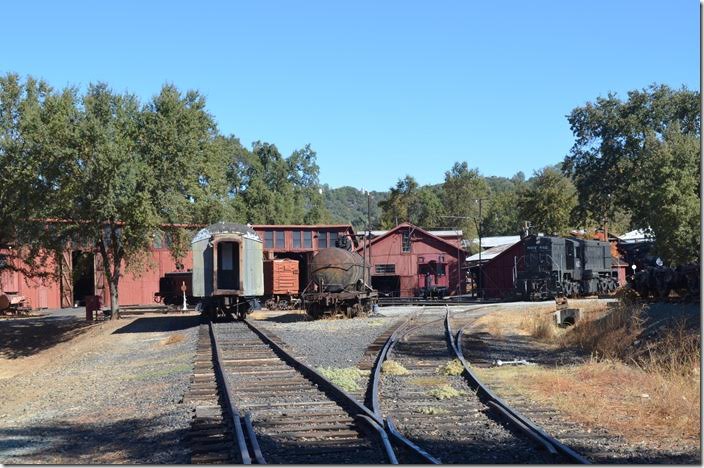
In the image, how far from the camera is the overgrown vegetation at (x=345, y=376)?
1120cm

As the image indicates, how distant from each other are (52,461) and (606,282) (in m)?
42.9

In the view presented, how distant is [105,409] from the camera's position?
36.7 ft

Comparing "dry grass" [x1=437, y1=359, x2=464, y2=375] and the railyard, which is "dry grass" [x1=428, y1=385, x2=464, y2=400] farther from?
"dry grass" [x1=437, y1=359, x2=464, y2=375]

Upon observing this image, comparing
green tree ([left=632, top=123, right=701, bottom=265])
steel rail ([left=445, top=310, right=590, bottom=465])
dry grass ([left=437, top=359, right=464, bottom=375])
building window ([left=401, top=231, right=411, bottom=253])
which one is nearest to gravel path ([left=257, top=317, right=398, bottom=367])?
dry grass ([left=437, top=359, right=464, bottom=375])

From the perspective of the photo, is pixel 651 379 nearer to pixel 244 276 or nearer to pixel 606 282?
pixel 244 276

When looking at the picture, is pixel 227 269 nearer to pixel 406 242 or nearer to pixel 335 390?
pixel 335 390

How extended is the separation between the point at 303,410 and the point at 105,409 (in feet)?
11.5

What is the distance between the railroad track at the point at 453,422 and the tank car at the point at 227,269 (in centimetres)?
1453

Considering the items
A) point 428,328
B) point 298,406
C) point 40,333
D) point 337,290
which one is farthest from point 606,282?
point 298,406

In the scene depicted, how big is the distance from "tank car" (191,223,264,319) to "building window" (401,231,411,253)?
3243cm

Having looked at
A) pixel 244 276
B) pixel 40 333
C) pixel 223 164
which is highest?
pixel 223 164

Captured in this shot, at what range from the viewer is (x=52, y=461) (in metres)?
7.76

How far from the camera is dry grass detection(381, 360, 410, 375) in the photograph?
12750 millimetres

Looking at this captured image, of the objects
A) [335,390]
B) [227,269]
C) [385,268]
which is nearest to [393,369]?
[335,390]
